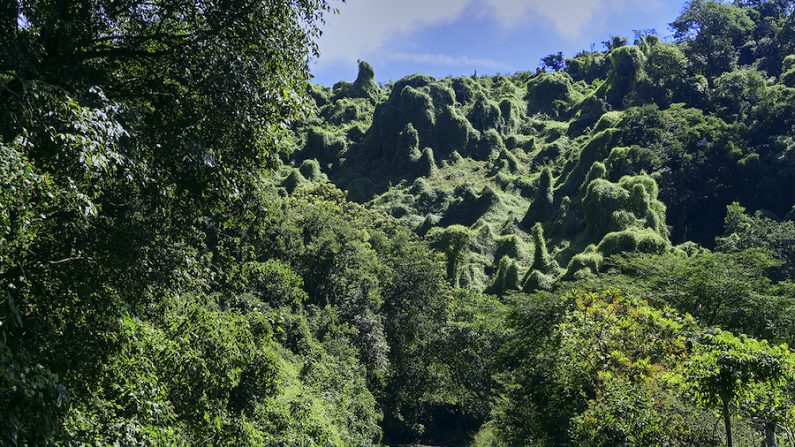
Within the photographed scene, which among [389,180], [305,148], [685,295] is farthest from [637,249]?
[305,148]

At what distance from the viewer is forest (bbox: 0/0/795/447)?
4750 millimetres

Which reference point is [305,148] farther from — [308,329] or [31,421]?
[31,421]

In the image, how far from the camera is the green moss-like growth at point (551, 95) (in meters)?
87.6

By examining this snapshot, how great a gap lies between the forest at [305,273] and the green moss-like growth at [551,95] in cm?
2806

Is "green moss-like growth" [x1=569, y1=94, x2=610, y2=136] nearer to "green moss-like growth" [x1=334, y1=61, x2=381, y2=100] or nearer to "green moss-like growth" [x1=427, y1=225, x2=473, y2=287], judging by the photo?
"green moss-like growth" [x1=427, y1=225, x2=473, y2=287]

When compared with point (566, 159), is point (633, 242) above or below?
below

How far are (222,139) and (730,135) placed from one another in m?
53.7

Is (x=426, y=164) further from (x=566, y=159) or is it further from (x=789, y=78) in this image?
(x=789, y=78)

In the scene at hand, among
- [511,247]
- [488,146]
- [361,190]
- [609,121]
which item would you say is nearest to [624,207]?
[511,247]

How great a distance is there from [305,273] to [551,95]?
6828 cm

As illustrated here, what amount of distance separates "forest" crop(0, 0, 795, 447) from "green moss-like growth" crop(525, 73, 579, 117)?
92.1ft

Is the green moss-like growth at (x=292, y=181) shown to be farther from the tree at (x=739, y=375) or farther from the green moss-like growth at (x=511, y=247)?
the tree at (x=739, y=375)

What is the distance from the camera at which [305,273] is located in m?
31.6

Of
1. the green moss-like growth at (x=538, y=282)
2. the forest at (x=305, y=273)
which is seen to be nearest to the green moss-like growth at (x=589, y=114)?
the forest at (x=305, y=273)
